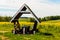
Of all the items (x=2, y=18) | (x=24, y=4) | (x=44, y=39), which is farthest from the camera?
(x=2, y=18)

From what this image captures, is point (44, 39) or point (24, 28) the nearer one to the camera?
point (44, 39)

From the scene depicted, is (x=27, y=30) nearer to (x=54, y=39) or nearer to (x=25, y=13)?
(x=25, y=13)

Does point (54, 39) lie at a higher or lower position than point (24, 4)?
lower

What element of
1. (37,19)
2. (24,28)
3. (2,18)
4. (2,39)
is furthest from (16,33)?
(2,18)

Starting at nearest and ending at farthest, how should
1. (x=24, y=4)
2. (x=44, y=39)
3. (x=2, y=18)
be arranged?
(x=44, y=39) < (x=24, y=4) < (x=2, y=18)

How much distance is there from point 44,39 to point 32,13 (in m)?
5.48

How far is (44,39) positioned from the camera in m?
23.2

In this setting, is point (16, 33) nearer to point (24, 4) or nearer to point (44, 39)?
point (24, 4)

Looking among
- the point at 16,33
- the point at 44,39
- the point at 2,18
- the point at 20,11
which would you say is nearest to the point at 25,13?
the point at 20,11

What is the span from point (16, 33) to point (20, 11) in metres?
2.69

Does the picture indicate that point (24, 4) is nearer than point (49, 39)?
Result: No

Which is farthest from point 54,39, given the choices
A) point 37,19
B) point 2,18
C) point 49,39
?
point 2,18

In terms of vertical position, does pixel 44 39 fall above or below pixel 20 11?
below

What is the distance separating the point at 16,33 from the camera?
28.8m
